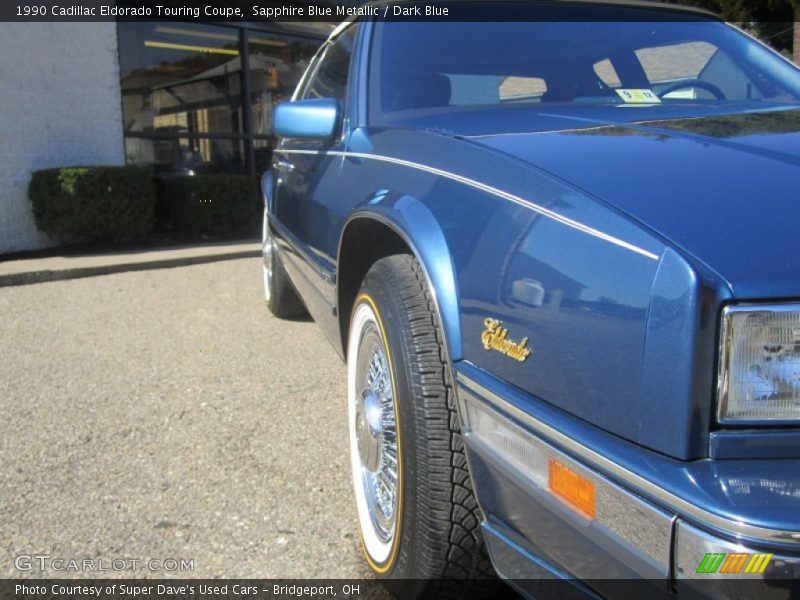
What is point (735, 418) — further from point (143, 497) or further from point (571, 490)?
point (143, 497)

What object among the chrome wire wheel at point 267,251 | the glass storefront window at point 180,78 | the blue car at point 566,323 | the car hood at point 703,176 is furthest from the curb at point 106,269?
the car hood at point 703,176

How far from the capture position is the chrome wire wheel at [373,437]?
6.64 ft

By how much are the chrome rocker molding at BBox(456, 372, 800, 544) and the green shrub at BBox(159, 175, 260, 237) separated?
806 cm

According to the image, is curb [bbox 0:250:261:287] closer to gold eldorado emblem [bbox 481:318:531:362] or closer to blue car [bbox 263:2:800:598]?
Result: blue car [bbox 263:2:800:598]

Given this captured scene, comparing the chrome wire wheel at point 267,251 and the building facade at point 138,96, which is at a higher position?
the building facade at point 138,96

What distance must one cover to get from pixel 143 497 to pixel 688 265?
206 cm

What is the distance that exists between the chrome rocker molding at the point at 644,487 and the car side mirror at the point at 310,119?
4.81 ft

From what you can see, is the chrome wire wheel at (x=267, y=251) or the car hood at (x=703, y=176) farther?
the chrome wire wheel at (x=267, y=251)

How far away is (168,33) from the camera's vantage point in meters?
9.63

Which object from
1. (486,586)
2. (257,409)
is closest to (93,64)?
(257,409)

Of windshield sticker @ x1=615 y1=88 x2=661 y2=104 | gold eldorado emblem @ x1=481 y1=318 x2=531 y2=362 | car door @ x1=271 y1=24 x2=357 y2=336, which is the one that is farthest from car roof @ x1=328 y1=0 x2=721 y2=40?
gold eldorado emblem @ x1=481 y1=318 x2=531 y2=362

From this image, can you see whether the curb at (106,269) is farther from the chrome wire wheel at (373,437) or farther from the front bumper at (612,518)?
the front bumper at (612,518)

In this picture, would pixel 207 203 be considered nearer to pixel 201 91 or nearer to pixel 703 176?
pixel 201 91

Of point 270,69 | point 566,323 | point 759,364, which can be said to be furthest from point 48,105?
point 759,364
